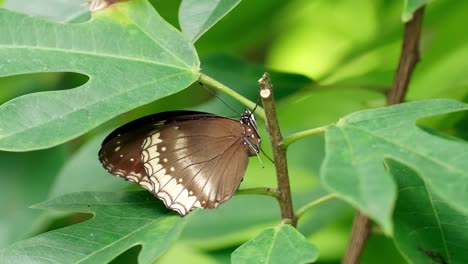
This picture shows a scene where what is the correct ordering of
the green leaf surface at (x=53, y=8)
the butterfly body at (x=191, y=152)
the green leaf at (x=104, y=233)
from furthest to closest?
the green leaf surface at (x=53, y=8)
the butterfly body at (x=191, y=152)
the green leaf at (x=104, y=233)

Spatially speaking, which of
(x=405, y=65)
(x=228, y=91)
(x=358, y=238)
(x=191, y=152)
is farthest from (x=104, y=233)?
(x=405, y=65)

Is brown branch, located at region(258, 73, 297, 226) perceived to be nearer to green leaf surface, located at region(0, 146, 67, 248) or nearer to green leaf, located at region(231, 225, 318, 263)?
green leaf, located at region(231, 225, 318, 263)

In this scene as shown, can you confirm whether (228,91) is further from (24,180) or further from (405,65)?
(24,180)

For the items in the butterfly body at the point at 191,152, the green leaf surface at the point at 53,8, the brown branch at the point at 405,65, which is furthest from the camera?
the brown branch at the point at 405,65

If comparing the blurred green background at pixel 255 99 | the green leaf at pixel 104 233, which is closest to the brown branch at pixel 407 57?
the blurred green background at pixel 255 99

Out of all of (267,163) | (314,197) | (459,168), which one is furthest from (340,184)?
(267,163)

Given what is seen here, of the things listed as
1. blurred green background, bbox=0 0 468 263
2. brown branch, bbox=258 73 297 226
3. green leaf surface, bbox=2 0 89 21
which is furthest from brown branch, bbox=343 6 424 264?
green leaf surface, bbox=2 0 89 21

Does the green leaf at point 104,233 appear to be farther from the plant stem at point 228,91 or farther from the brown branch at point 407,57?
the brown branch at point 407,57

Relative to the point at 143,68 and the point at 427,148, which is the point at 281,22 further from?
the point at 427,148
